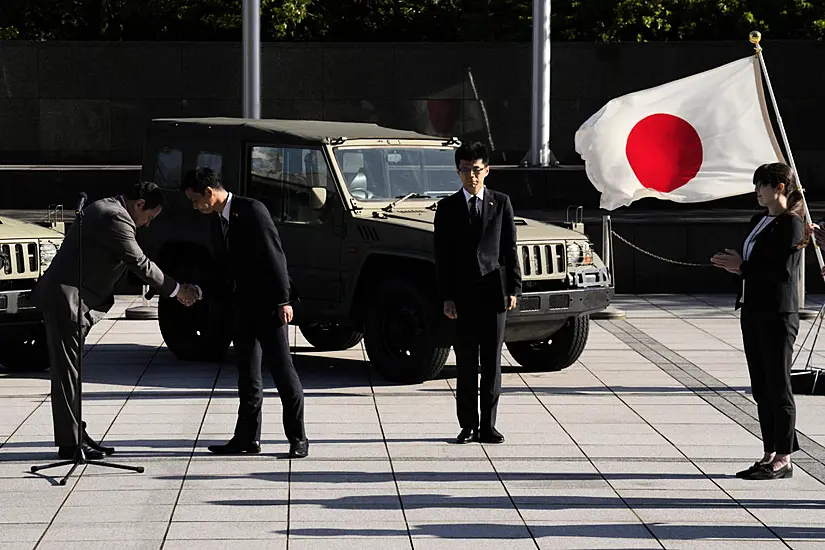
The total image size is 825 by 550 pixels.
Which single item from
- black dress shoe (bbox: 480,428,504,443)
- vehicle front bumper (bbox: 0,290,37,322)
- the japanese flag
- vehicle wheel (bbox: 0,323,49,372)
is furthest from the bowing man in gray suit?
the japanese flag

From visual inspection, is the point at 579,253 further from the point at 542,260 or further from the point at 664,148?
the point at 664,148

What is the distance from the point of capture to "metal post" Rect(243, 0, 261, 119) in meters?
18.9

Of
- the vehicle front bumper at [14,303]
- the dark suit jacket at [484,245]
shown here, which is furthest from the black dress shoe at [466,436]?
the vehicle front bumper at [14,303]

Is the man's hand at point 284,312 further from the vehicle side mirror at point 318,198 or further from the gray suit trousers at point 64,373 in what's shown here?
the vehicle side mirror at point 318,198

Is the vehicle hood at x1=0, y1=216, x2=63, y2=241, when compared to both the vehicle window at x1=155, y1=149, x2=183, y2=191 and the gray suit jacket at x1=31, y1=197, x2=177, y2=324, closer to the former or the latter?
the vehicle window at x1=155, y1=149, x2=183, y2=191

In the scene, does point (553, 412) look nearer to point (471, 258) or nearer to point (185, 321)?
point (471, 258)

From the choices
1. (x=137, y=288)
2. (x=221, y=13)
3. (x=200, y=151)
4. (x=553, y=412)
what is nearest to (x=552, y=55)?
(x=221, y=13)

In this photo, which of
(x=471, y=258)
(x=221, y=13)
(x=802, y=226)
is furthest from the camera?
(x=221, y=13)

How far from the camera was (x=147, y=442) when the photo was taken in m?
9.31

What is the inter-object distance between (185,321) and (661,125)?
442 centimetres

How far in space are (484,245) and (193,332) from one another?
4419 millimetres

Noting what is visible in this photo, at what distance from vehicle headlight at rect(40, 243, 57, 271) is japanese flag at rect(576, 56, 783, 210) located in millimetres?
4408

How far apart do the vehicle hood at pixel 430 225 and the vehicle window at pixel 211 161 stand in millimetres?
1693

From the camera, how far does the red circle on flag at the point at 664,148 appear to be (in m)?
11.8
